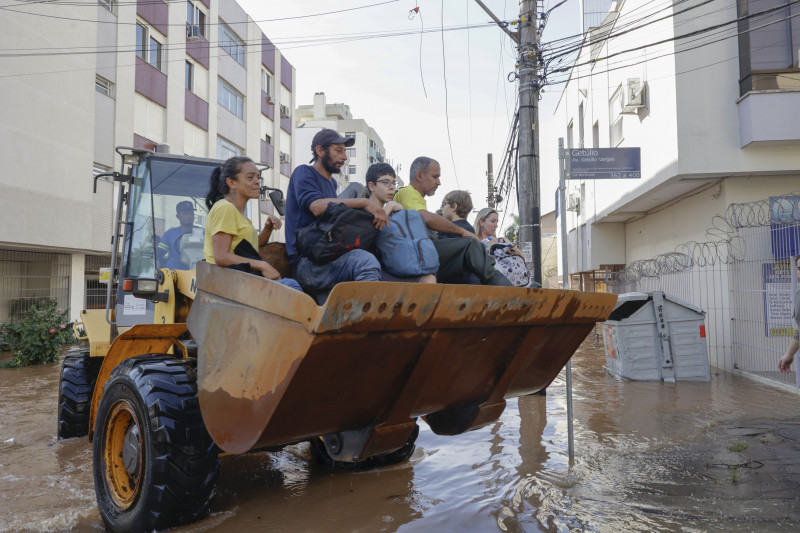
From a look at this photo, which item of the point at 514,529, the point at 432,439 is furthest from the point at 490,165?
the point at 514,529

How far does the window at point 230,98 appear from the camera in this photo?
26859 mm

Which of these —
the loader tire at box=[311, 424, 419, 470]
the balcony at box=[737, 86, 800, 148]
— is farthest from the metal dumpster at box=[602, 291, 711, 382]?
the loader tire at box=[311, 424, 419, 470]

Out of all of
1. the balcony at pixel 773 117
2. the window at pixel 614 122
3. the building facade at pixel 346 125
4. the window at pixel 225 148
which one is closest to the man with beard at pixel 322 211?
the balcony at pixel 773 117

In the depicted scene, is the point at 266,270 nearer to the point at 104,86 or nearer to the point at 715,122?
the point at 715,122

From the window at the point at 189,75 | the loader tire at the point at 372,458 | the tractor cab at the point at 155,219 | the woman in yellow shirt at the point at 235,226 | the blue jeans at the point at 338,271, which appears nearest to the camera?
the blue jeans at the point at 338,271

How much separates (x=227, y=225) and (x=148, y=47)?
20.8 metres

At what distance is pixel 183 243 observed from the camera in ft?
16.4

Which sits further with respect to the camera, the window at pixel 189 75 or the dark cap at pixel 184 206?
the window at pixel 189 75

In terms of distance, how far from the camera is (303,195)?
12.0 feet

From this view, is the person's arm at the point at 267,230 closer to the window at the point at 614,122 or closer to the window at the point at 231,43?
the window at the point at 614,122

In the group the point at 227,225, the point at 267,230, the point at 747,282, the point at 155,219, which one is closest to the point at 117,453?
the point at 227,225

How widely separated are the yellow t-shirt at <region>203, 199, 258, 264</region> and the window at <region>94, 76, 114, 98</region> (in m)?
17.7

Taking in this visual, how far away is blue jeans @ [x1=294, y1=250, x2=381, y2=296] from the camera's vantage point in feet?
10.8

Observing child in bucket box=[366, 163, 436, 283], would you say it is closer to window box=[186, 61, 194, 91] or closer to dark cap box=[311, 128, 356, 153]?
dark cap box=[311, 128, 356, 153]
